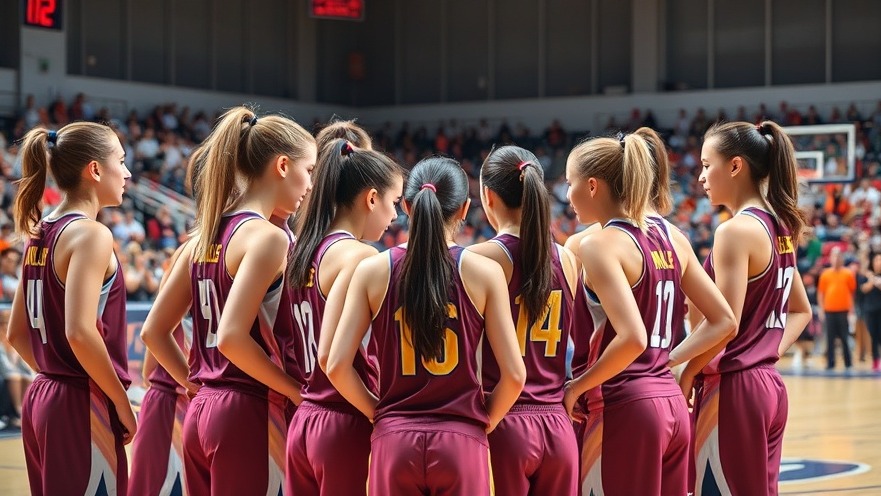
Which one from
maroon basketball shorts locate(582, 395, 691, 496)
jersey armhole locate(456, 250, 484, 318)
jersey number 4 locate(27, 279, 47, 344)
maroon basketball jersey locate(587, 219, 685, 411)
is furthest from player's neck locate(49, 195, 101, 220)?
maroon basketball shorts locate(582, 395, 691, 496)

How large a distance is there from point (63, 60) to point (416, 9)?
906 cm

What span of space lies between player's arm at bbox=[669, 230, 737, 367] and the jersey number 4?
7.42 feet

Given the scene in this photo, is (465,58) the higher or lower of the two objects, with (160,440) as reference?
higher

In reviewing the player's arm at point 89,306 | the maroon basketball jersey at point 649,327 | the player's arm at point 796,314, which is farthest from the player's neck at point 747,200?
the player's arm at point 89,306

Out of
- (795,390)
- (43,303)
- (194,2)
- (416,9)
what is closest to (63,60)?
(194,2)

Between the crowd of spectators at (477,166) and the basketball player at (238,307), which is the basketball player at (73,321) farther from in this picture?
the crowd of spectators at (477,166)

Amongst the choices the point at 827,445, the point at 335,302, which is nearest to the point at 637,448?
the point at 335,302

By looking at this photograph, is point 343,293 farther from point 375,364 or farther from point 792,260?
point 792,260

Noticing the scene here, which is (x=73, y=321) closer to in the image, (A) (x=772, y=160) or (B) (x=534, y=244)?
(B) (x=534, y=244)

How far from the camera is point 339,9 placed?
22.3 m

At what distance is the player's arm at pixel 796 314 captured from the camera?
15.8 feet

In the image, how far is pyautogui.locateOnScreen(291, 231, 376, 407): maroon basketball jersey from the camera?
358cm

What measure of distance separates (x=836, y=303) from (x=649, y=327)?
1300 cm

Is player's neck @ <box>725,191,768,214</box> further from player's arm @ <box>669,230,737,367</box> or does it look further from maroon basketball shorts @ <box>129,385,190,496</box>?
maroon basketball shorts @ <box>129,385,190,496</box>
